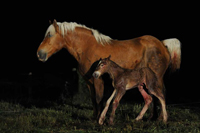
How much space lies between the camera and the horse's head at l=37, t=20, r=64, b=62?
7012 millimetres

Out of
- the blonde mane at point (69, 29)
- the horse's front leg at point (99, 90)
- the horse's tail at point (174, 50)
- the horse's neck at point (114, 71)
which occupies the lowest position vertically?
the horse's front leg at point (99, 90)

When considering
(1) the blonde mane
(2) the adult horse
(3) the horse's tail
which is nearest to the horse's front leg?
(2) the adult horse

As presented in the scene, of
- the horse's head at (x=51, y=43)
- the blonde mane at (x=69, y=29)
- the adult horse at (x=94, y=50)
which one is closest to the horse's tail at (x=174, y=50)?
the adult horse at (x=94, y=50)

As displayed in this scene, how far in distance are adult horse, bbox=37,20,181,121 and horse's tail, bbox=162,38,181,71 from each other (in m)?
0.50

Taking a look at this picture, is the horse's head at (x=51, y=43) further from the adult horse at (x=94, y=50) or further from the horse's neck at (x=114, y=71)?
the horse's neck at (x=114, y=71)

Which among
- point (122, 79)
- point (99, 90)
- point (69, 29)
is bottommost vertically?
point (99, 90)

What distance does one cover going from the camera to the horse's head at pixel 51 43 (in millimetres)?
7012

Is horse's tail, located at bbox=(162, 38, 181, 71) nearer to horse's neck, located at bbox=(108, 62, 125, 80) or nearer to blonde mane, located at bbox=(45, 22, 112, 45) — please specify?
blonde mane, located at bbox=(45, 22, 112, 45)

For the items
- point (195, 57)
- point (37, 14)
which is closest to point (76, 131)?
point (195, 57)

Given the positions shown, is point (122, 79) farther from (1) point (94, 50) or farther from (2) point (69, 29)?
(2) point (69, 29)

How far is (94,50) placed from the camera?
690 centimetres

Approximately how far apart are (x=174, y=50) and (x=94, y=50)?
2.26 metres

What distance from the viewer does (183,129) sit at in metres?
5.91

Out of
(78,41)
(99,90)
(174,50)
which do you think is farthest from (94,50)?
(174,50)
